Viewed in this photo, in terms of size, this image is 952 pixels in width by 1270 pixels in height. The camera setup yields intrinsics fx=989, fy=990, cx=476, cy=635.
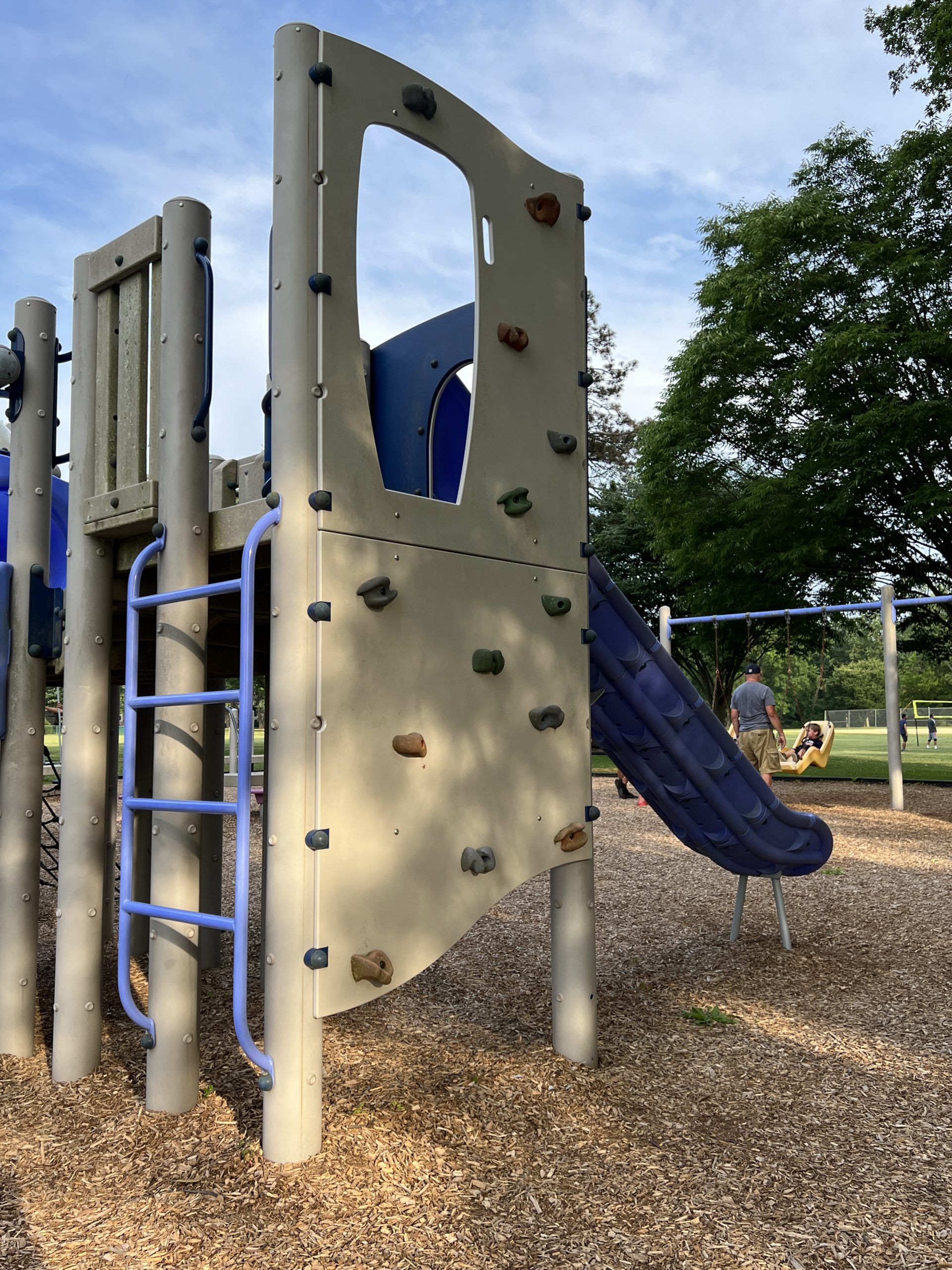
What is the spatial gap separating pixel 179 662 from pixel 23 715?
3.42ft

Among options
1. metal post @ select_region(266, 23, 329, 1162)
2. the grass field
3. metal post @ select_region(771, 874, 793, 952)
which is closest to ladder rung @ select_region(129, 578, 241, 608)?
metal post @ select_region(266, 23, 329, 1162)

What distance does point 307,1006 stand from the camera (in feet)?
9.53

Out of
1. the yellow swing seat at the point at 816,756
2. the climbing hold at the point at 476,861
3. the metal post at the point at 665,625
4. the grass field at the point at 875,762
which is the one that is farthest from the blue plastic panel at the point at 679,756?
the metal post at the point at 665,625

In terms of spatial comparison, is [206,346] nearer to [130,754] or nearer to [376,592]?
[376,592]

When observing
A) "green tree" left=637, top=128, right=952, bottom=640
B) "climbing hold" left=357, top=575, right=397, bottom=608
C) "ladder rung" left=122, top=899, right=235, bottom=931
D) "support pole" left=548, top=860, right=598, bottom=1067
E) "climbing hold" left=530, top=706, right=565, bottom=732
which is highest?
Result: "green tree" left=637, top=128, right=952, bottom=640

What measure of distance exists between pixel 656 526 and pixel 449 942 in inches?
667

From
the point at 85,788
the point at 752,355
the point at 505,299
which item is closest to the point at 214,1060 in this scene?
the point at 85,788

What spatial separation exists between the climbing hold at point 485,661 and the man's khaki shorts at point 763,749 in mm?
10229

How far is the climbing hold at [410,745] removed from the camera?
3.19 metres

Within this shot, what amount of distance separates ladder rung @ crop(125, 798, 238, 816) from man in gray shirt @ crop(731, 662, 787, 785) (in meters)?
10.6

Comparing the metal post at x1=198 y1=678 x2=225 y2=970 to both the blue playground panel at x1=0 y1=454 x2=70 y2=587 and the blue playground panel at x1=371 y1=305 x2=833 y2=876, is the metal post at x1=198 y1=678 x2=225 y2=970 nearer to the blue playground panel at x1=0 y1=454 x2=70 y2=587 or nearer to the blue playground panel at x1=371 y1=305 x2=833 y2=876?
the blue playground panel at x1=0 y1=454 x2=70 y2=587

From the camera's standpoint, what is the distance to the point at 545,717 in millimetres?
3783

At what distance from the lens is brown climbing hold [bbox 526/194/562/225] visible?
3.96 m

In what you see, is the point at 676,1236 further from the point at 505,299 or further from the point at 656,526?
the point at 656,526
